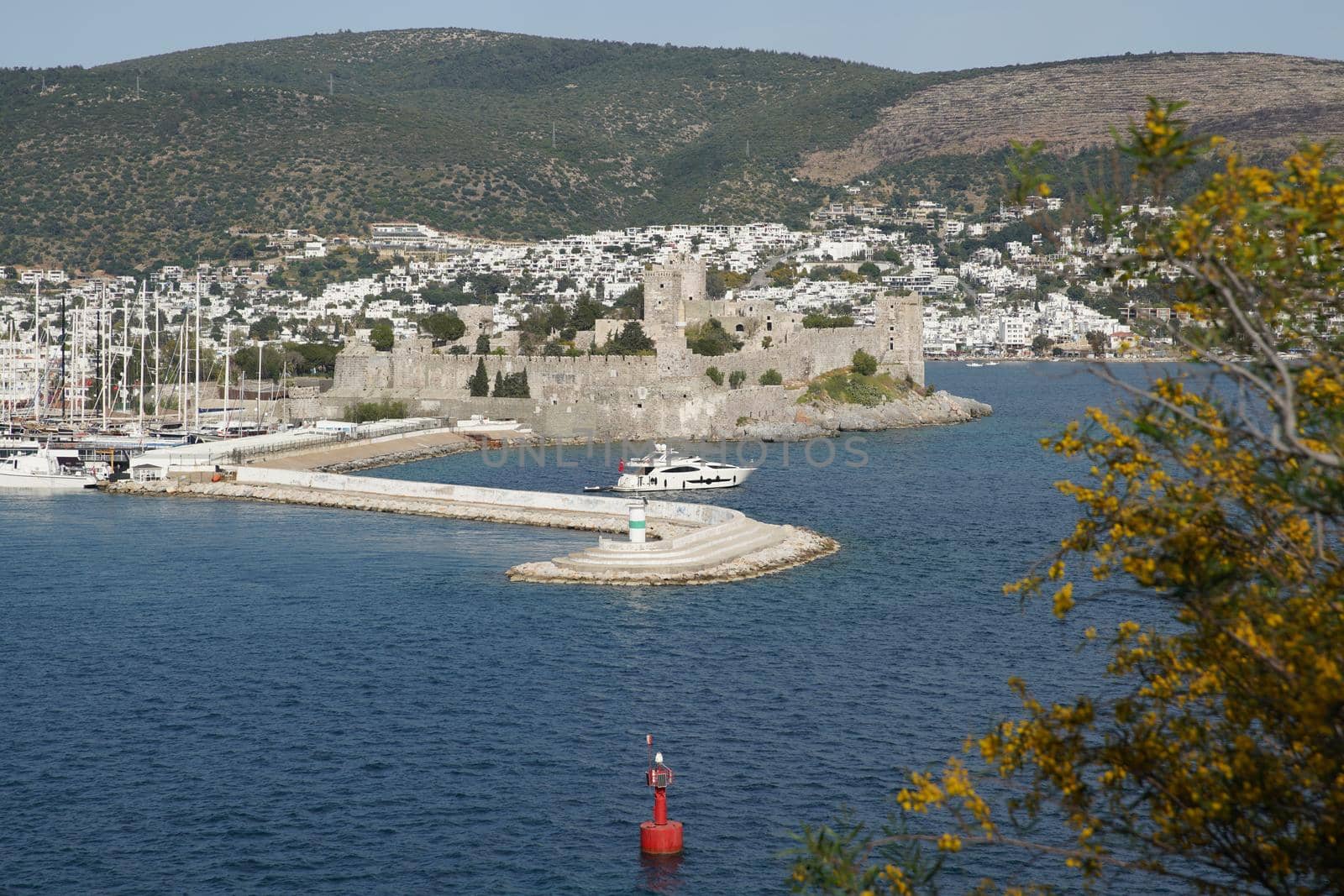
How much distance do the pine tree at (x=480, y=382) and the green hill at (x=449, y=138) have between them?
212 feet

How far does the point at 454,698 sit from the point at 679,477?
21.0 metres

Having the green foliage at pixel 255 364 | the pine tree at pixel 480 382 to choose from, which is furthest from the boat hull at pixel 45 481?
the green foliage at pixel 255 364

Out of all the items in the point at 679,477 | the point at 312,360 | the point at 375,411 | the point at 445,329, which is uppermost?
the point at 445,329

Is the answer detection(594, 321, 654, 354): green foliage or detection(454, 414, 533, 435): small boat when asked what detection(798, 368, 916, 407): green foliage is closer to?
detection(594, 321, 654, 354): green foliage

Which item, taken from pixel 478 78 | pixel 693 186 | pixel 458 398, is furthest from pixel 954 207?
pixel 458 398

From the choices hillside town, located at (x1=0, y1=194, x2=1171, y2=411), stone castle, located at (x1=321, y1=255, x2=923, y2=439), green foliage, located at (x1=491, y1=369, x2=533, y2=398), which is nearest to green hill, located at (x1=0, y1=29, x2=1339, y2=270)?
hillside town, located at (x1=0, y1=194, x2=1171, y2=411)

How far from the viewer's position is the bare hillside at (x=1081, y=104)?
471ft

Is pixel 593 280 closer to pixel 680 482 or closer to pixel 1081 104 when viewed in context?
pixel 1081 104

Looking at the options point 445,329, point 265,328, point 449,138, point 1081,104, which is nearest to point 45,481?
point 445,329

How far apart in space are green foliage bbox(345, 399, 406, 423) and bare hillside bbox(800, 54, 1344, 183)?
99.6 m

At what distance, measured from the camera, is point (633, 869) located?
1388 cm

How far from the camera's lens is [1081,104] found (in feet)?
514

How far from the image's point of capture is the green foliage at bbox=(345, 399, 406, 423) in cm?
5453

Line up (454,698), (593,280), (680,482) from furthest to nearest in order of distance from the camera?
(593,280)
(680,482)
(454,698)
